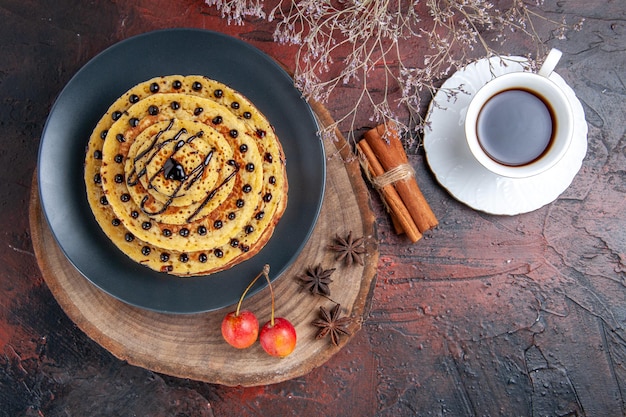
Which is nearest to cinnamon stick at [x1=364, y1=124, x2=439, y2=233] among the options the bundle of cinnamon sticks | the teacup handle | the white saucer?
the bundle of cinnamon sticks

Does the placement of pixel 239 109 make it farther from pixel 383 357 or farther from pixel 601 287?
pixel 601 287

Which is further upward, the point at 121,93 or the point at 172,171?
the point at 121,93

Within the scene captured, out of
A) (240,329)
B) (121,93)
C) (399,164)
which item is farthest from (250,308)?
(121,93)

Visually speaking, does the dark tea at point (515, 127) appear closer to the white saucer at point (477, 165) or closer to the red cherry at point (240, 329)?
the white saucer at point (477, 165)

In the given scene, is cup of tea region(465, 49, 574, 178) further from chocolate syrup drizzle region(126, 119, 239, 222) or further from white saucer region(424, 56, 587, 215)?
chocolate syrup drizzle region(126, 119, 239, 222)

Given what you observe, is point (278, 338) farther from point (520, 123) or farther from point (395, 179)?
point (520, 123)

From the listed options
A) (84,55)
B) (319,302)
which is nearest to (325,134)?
(319,302)
